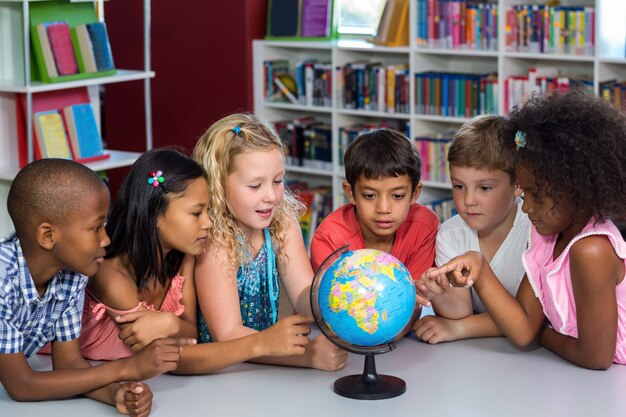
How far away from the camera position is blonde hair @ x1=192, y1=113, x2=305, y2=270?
2.75 meters

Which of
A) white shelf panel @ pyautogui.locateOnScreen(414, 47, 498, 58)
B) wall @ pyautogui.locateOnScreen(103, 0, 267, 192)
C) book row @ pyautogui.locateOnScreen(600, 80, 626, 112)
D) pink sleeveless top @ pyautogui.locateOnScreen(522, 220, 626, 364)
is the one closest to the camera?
pink sleeveless top @ pyautogui.locateOnScreen(522, 220, 626, 364)

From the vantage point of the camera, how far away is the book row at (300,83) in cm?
680

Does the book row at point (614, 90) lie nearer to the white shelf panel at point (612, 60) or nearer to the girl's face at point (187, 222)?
the white shelf panel at point (612, 60)

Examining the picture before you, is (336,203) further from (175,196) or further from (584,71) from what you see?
(175,196)

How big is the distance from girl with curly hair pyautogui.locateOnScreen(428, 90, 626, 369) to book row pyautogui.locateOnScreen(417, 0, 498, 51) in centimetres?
359

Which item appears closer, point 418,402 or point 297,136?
point 418,402

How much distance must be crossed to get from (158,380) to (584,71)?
4.26 metres

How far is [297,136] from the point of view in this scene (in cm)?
696

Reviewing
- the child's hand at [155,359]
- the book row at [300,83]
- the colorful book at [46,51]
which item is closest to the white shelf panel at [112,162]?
the colorful book at [46,51]

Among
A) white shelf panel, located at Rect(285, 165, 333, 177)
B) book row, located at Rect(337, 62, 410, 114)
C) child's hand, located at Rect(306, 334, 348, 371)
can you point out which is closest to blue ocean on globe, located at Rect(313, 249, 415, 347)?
child's hand, located at Rect(306, 334, 348, 371)

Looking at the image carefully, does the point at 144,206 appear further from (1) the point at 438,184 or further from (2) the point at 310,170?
(2) the point at 310,170

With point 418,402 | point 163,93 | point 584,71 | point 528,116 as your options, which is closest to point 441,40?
point 584,71

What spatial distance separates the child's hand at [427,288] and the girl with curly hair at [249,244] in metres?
0.28

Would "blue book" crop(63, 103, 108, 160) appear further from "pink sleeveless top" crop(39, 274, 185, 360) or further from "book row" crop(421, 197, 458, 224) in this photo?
"pink sleeveless top" crop(39, 274, 185, 360)
